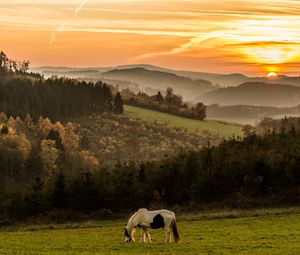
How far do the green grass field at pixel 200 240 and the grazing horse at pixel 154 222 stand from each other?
0.61 meters

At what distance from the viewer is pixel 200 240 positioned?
1307 inches

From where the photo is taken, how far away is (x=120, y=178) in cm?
5812

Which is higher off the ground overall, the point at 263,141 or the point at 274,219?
the point at 263,141

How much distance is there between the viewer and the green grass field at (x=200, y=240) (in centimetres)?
2904

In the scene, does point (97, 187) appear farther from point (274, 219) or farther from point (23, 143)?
point (23, 143)

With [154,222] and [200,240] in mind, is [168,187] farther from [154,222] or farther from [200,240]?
[154,222]

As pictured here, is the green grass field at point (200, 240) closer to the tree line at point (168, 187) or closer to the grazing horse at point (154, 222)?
the grazing horse at point (154, 222)

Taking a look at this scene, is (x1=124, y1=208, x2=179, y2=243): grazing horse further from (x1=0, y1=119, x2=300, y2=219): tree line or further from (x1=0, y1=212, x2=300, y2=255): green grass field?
(x1=0, y1=119, x2=300, y2=219): tree line

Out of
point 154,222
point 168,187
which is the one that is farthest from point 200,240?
point 168,187

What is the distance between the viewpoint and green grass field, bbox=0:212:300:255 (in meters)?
29.0

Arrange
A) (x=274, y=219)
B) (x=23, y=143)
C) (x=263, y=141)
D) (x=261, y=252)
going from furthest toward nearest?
1. (x=23, y=143)
2. (x=263, y=141)
3. (x=274, y=219)
4. (x=261, y=252)

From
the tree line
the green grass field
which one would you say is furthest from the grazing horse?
the tree line

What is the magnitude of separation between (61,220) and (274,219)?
2077 cm

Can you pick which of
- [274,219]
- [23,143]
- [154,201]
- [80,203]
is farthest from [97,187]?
[23,143]
